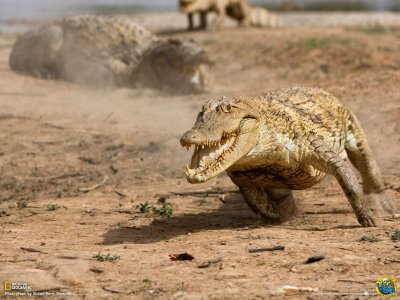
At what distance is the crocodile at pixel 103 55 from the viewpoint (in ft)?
46.9

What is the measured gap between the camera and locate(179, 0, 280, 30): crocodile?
20.5m

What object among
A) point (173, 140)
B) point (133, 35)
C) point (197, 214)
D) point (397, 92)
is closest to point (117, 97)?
point (133, 35)

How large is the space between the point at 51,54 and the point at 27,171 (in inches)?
258

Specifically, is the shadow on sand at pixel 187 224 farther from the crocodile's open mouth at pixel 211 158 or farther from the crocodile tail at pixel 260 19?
the crocodile tail at pixel 260 19

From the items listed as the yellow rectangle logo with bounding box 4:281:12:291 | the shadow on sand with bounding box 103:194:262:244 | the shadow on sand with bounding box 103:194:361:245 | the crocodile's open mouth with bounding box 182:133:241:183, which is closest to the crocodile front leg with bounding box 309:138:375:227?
the shadow on sand with bounding box 103:194:361:245

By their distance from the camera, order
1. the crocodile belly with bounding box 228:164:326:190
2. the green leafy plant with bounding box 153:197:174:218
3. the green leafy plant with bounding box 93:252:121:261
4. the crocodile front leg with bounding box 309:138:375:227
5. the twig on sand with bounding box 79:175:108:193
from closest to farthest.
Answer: the green leafy plant with bounding box 93:252:121:261 → the crocodile front leg with bounding box 309:138:375:227 → the crocodile belly with bounding box 228:164:326:190 → the green leafy plant with bounding box 153:197:174:218 → the twig on sand with bounding box 79:175:108:193

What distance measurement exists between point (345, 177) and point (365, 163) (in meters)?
1.27

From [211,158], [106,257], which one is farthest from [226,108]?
[106,257]

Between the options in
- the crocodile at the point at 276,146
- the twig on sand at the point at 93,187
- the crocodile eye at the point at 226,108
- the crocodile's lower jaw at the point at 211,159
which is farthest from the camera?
the twig on sand at the point at 93,187

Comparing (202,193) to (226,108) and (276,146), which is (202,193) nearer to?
(276,146)

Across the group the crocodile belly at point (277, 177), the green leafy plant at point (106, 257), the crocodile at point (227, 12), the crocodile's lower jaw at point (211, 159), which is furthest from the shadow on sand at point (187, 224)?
the crocodile at point (227, 12)

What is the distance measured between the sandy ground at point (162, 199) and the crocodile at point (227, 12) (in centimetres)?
505

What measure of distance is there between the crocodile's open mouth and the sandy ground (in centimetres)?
51

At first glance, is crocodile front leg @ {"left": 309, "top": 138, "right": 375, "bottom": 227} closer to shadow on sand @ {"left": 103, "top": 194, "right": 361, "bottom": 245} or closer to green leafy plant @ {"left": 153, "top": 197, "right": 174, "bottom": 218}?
shadow on sand @ {"left": 103, "top": 194, "right": 361, "bottom": 245}
